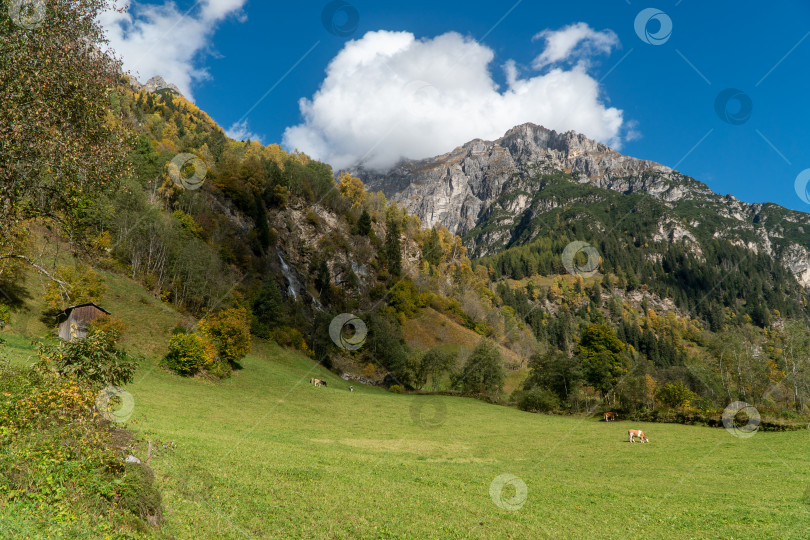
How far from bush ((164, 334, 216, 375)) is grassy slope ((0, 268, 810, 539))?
88.1 inches

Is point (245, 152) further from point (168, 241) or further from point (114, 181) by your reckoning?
point (114, 181)

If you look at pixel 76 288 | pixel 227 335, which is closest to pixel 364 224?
pixel 227 335

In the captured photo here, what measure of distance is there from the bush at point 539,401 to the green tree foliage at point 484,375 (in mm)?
8611

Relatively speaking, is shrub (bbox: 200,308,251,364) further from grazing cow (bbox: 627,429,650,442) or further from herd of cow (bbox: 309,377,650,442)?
grazing cow (bbox: 627,429,650,442)

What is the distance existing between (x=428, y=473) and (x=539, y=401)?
47100 millimetres

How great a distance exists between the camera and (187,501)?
12.9m

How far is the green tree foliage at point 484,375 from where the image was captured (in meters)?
75.0

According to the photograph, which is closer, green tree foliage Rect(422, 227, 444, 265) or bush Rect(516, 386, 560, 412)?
bush Rect(516, 386, 560, 412)

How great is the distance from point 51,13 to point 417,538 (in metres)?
22.5

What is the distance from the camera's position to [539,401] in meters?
64.0

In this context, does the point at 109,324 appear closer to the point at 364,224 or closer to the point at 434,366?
the point at 434,366

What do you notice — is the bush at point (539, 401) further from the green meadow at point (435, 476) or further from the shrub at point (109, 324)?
the shrub at point (109, 324)

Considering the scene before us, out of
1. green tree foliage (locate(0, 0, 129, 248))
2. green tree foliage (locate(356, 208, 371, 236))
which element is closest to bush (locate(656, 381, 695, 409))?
green tree foliage (locate(0, 0, 129, 248))

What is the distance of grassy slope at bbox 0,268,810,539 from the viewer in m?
14.0
